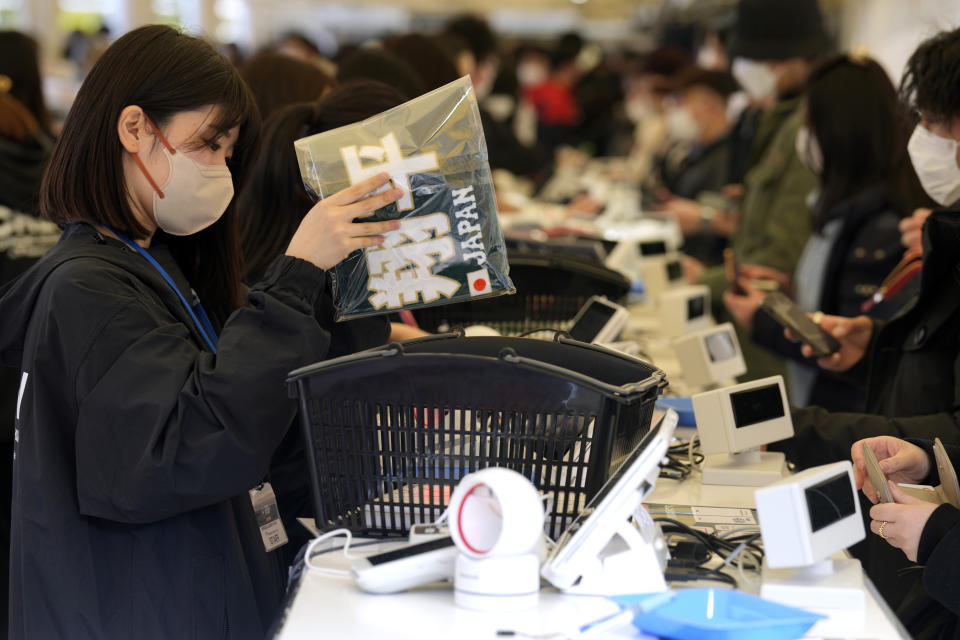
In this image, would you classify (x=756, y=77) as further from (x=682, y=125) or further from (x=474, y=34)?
(x=682, y=125)

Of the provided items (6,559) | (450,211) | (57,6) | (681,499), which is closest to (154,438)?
(450,211)

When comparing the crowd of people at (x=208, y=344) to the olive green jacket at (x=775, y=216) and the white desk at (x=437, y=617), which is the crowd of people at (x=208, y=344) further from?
the olive green jacket at (x=775, y=216)

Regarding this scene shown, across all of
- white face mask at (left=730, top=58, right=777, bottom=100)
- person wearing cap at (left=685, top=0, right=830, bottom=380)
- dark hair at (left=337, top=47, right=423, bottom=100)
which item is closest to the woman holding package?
dark hair at (left=337, top=47, right=423, bottom=100)

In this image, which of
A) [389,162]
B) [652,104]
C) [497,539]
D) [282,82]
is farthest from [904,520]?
[652,104]

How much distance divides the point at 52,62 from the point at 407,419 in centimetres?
833

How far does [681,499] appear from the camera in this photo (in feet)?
6.37

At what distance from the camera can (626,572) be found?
56.3 inches

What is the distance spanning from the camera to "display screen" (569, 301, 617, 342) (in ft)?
8.39

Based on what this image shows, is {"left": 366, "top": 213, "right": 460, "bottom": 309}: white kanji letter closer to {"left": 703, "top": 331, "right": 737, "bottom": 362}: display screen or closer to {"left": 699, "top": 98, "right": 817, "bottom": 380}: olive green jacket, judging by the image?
{"left": 703, "top": 331, "right": 737, "bottom": 362}: display screen

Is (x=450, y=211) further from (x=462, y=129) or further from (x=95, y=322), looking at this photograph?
(x=95, y=322)

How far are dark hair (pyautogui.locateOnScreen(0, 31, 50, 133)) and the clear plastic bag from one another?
9.20ft

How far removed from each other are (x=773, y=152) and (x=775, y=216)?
0.34 meters

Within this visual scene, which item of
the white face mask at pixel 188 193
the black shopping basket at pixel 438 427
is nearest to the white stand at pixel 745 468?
the black shopping basket at pixel 438 427

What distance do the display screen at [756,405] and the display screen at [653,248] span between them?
2281 mm
